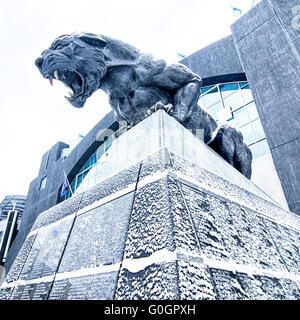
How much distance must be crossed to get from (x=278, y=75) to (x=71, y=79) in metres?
6.18

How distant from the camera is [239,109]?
33.8ft

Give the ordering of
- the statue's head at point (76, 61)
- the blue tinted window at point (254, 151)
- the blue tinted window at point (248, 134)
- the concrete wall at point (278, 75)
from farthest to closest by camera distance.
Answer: the blue tinted window at point (248, 134) < the blue tinted window at point (254, 151) < the concrete wall at point (278, 75) < the statue's head at point (76, 61)

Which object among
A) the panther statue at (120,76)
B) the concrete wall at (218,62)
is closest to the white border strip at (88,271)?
the panther statue at (120,76)

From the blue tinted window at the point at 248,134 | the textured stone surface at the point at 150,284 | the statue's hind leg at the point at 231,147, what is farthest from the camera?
the blue tinted window at the point at 248,134

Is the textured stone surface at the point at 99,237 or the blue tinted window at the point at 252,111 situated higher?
the blue tinted window at the point at 252,111

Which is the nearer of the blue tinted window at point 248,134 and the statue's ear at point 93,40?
the statue's ear at point 93,40

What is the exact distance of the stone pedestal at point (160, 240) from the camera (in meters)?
0.87

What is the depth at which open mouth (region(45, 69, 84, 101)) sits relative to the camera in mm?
2753

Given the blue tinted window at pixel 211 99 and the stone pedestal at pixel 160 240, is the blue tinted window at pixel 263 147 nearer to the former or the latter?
the blue tinted window at pixel 211 99

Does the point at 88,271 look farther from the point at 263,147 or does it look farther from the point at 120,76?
the point at 263,147

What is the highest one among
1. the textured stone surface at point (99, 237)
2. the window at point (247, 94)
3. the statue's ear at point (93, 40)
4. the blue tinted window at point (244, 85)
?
the blue tinted window at point (244, 85)

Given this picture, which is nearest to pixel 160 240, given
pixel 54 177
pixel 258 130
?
pixel 258 130
